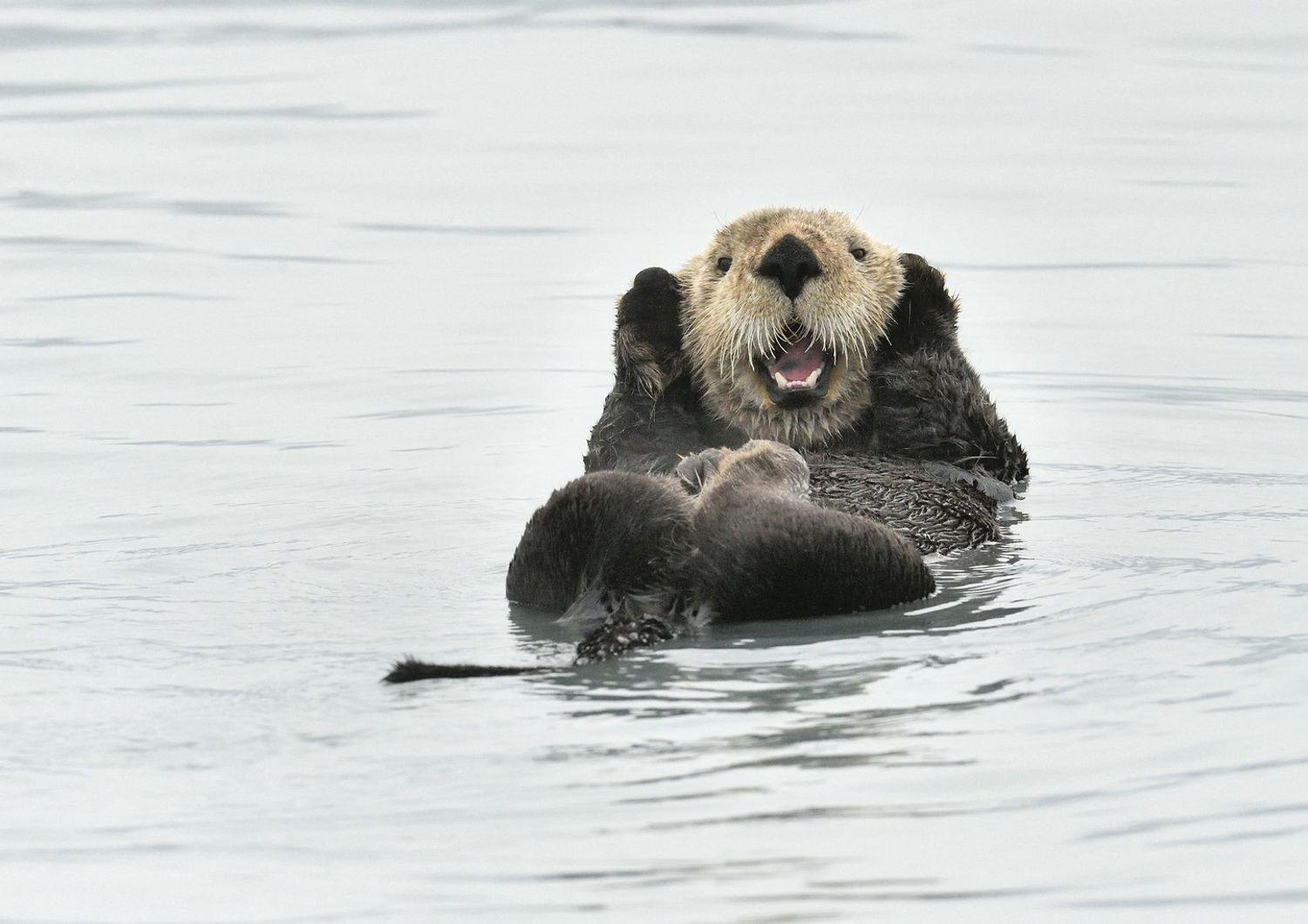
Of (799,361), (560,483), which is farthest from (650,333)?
(560,483)

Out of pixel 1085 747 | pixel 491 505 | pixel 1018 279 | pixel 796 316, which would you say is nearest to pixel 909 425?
pixel 796 316

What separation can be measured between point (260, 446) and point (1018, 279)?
4.58 m

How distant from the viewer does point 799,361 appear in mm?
5914

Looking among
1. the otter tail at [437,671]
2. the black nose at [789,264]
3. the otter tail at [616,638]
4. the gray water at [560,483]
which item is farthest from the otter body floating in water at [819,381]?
the otter tail at [437,671]

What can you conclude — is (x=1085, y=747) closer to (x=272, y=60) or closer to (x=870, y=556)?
(x=870, y=556)

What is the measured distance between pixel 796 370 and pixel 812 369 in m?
0.05

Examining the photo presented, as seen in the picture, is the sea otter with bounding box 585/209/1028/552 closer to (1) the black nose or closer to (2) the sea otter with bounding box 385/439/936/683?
(1) the black nose

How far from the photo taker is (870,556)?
4.48 m

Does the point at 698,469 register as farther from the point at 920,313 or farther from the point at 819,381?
the point at 920,313

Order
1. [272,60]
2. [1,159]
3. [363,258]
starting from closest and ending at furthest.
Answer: [363,258], [1,159], [272,60]

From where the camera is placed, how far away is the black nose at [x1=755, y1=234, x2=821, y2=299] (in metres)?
A: 5.62

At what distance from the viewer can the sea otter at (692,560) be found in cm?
443

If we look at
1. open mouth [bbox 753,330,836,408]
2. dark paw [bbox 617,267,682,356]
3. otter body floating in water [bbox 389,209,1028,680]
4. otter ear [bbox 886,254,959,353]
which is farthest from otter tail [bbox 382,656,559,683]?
otter ear [bbox 886,254,959,353]

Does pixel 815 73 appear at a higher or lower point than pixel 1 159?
higher
